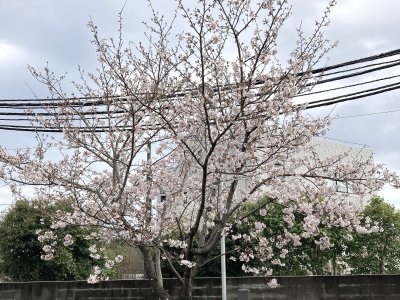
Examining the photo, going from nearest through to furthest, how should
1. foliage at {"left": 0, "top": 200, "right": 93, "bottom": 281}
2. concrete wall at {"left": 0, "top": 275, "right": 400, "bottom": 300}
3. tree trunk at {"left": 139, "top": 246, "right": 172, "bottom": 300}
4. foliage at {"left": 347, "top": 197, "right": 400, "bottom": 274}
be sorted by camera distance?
tree trunk at {"left": 139, "top": 246, "right": 172, "bottom": 300} → concrete wall at {"left": 0, "top": 275, "right": 400, "bottom": 300} → foliage at {"left": 0, "top": 200, "right": 93, "bottom": 281} → foliage at {"left": 347, "top": 197, "right": 400, "bottom": 274}

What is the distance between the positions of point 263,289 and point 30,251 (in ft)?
24.1

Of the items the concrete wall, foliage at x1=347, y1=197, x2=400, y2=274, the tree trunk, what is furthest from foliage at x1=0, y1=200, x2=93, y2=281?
foliage at x1=347, y1=197, x2=400, y2=274

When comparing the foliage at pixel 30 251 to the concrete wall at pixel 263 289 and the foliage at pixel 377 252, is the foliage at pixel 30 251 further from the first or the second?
the foliage at pixel 377 252

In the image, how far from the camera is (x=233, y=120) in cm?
571

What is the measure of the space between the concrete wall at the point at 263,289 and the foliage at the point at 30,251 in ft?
7.57

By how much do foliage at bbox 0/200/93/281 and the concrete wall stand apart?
231cm

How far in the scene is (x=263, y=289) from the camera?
379 inches

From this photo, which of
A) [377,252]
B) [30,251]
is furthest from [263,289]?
[30,251]

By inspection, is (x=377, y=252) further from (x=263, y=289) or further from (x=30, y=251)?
(x=30, y=251)

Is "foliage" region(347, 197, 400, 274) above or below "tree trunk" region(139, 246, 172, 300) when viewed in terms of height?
above

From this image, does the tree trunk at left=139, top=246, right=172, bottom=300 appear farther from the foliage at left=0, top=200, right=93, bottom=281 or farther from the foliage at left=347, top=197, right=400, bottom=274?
the foliage at left=347, top=197, right=400, bottom=274

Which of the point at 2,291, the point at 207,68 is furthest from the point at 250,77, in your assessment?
the point at 2,291

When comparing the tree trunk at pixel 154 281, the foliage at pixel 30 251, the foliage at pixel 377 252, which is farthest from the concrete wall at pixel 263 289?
the foliage at pixel 377 252

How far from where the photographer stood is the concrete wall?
9281 mm
